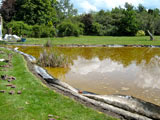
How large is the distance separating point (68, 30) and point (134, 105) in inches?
817

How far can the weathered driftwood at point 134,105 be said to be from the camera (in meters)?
2.69

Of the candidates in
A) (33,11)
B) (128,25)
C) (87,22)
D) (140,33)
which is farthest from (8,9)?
(140,33)

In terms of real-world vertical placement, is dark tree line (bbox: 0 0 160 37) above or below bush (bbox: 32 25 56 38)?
above

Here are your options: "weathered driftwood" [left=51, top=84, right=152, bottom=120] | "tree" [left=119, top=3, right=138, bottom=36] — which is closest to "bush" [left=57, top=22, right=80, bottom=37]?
"tree" [left=119, top=3, right=138, bottom=36]

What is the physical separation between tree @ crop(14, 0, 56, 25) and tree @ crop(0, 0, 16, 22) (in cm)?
80

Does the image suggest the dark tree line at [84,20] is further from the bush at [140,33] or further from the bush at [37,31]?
the bush at [37,31]

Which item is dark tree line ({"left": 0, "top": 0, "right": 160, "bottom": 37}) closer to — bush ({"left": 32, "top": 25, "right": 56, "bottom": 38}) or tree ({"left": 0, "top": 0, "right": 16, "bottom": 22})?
tree ({"left": 0, "top": 0, "right": 16, "bottom": 22})

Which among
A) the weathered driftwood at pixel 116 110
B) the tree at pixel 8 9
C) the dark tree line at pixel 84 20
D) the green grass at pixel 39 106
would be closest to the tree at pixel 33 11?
the dark tree line at pixel 84 20

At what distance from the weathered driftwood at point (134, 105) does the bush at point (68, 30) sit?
20.0 m

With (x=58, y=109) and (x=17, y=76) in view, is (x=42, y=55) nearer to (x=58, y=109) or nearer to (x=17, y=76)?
(x=17, y=76)

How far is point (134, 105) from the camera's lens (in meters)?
2.89

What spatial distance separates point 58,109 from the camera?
281cm

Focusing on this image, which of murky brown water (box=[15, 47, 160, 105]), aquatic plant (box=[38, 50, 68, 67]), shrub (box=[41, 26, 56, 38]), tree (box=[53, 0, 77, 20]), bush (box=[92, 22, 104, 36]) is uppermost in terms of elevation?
tree (box=[53, 0, 77, 20])

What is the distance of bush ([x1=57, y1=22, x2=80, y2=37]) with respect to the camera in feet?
74.8
